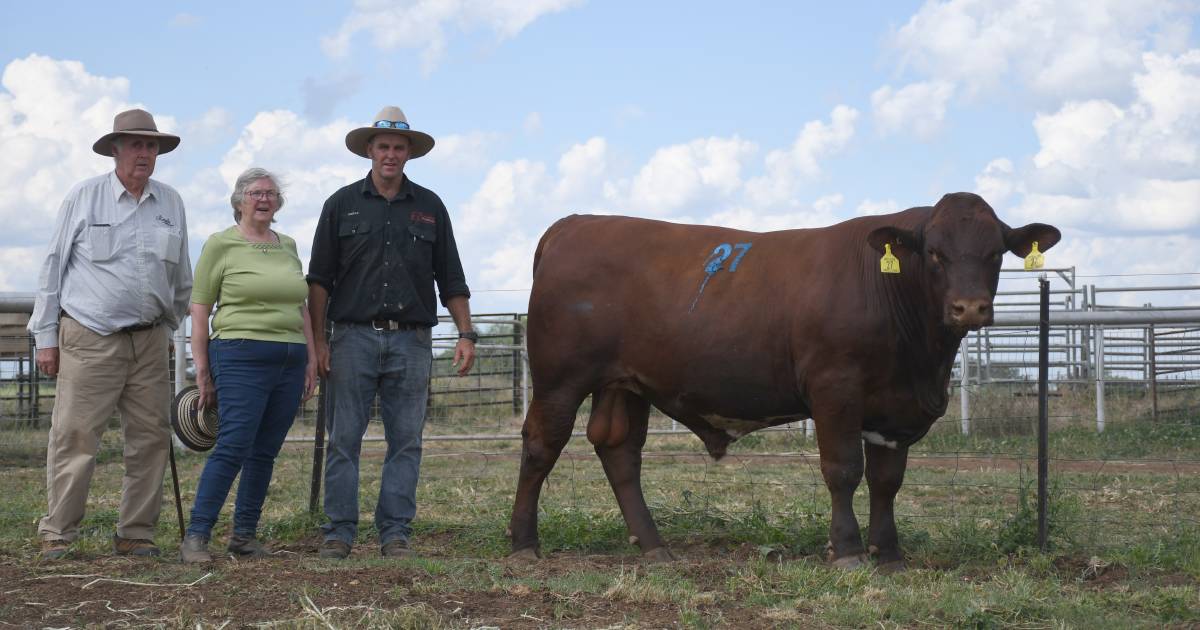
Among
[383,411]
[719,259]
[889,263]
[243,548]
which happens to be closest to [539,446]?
[383,411]

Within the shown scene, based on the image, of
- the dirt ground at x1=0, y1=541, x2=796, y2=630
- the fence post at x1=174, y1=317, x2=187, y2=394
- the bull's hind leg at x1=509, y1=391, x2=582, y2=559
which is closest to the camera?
the dirt ground at x1=0, y1=541, x2=796, y2=630

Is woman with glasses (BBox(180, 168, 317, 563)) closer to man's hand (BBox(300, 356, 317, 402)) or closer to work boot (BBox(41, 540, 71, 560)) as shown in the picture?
man's hand (BBox(300, 356, 317, 402))

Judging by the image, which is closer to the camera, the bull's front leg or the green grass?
the green grass

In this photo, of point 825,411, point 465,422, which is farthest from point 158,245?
point 465,422

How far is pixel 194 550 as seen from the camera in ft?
20.5

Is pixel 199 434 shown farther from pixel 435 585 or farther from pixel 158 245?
Answer: pixel 435 585

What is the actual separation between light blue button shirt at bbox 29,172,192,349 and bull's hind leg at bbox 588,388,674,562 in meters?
2.59

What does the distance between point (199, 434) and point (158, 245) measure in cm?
109

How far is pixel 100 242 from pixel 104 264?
12 centimetres

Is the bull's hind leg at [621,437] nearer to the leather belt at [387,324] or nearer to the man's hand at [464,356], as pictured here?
the man's hand at [464,356]

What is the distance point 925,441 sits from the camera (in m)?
13.5

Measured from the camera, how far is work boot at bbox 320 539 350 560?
664cm

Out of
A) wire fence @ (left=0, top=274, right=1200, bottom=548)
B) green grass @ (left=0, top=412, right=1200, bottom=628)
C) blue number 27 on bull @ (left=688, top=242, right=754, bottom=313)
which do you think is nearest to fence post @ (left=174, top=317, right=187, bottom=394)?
wire fence @ (left=0, top=274, right=1200, bottom=548)

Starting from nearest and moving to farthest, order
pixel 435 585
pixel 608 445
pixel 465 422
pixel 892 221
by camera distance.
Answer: pixel 435 585 → pixel 892 221 → pixel 608 445 → pixel 465 422
